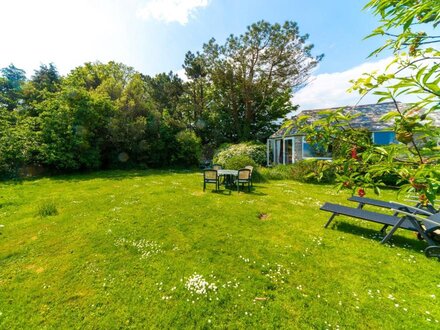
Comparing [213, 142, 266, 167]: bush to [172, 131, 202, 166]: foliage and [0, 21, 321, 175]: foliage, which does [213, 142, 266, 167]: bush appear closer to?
[0, 21, 321, 175]: foliage

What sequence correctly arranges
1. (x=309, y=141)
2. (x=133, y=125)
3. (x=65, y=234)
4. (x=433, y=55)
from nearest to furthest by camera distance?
(x=433, y=55)
(x=309, y=141)
(x=65, y=234)
(x=133, y=125)

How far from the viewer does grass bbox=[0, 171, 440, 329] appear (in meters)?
2.85

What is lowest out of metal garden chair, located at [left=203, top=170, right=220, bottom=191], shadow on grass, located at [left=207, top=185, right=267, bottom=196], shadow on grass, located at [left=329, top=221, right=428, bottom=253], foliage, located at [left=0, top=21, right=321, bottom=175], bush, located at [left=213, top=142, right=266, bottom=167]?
shadow on grass, located at [left=329, top=221, right=428, bottom=253]

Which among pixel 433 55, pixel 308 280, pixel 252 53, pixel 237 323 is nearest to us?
pixel 433 55

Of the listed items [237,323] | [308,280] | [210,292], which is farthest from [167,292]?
[308,280]

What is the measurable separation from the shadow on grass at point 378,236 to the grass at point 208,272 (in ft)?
0.14

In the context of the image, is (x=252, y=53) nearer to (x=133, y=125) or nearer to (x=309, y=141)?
(x=133, y=125)

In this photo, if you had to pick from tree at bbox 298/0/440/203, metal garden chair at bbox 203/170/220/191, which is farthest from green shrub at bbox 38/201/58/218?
tree at bbox 298/0/440/203

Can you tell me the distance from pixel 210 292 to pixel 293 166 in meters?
11.7

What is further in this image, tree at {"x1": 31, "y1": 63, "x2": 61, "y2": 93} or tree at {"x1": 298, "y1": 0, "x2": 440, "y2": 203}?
tree at {"x1": 31, "y1": 63, "x2": 61, "y2": 93}

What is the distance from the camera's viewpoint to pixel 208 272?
3.73 meters

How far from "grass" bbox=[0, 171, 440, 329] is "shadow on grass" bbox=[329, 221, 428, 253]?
1.7 inches

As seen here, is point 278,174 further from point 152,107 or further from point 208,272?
point 152,107

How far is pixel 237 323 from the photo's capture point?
9.08 feet
